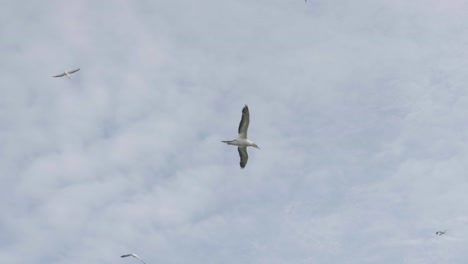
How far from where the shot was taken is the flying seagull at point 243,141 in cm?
9606

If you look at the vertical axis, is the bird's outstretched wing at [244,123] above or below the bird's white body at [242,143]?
above

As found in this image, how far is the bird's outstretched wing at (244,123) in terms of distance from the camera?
315 feet

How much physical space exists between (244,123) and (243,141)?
3.36 meters

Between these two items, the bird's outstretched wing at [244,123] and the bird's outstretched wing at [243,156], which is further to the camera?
the bird's outstretched wing at [243,156]

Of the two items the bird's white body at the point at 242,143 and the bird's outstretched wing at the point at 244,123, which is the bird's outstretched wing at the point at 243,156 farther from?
the bird's outstretched wing at the point at 244,123

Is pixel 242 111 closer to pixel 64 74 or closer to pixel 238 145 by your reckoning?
pixel 238 145

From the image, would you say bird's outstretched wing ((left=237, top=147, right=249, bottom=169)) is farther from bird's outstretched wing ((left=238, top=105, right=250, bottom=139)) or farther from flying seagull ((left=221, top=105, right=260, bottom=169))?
bird's outstretched wing ((left=238, top=105, right=250, bottom=139))

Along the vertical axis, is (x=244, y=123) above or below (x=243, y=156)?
above

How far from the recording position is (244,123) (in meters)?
96.5

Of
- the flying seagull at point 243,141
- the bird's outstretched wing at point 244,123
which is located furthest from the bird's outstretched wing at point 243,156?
the bird's outstretched wing at point 244,123

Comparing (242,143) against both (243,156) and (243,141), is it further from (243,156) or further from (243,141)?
(243,156)

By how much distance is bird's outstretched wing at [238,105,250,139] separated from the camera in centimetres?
9599

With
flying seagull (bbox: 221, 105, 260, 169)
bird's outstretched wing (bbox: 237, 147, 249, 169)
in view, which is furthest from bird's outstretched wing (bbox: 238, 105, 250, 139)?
bird's outstretched wing (bbox: 237, 147, 249, 169)

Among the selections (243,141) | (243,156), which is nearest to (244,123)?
(243,141)
